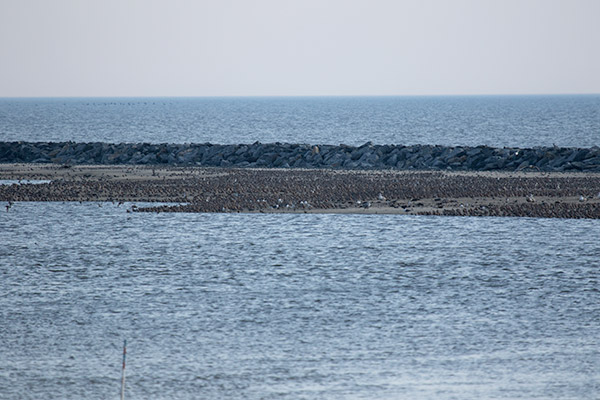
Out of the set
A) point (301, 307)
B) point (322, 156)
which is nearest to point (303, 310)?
point (301, 307)

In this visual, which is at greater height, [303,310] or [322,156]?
[322,156]

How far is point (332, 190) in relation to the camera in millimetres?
42594

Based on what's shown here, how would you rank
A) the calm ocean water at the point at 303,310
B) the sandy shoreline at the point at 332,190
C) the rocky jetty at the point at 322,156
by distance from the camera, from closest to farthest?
the calm ocean water at the point at 303,310
the sandy shoreline at the point at 332,190
the rocky jetty at the point at 322,156

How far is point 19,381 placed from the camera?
49.3ft

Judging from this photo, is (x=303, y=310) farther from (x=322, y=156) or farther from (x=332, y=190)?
(x=322, y=156)

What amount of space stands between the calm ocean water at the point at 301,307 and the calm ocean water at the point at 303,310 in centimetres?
A: 5

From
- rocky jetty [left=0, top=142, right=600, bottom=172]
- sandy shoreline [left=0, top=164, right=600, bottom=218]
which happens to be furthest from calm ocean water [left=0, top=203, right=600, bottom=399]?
rocky jetty [left=0, top=142, right=600, bottom=172]

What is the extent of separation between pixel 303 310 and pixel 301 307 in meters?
0.29

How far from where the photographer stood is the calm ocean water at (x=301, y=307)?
15141 mm

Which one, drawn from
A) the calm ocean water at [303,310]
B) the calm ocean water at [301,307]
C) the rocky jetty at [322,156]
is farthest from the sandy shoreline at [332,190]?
the calm ocean water at [303,310]

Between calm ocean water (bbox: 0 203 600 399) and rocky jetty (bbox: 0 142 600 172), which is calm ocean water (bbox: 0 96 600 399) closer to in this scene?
calm ocean water (bbox: 0 203 600 399)

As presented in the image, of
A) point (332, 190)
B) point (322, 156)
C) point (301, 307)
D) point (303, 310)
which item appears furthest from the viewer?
point (322, 156)

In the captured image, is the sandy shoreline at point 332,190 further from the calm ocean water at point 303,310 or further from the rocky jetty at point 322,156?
the calm ocean water at point 303,310

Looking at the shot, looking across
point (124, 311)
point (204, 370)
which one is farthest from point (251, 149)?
point (204, 370)
